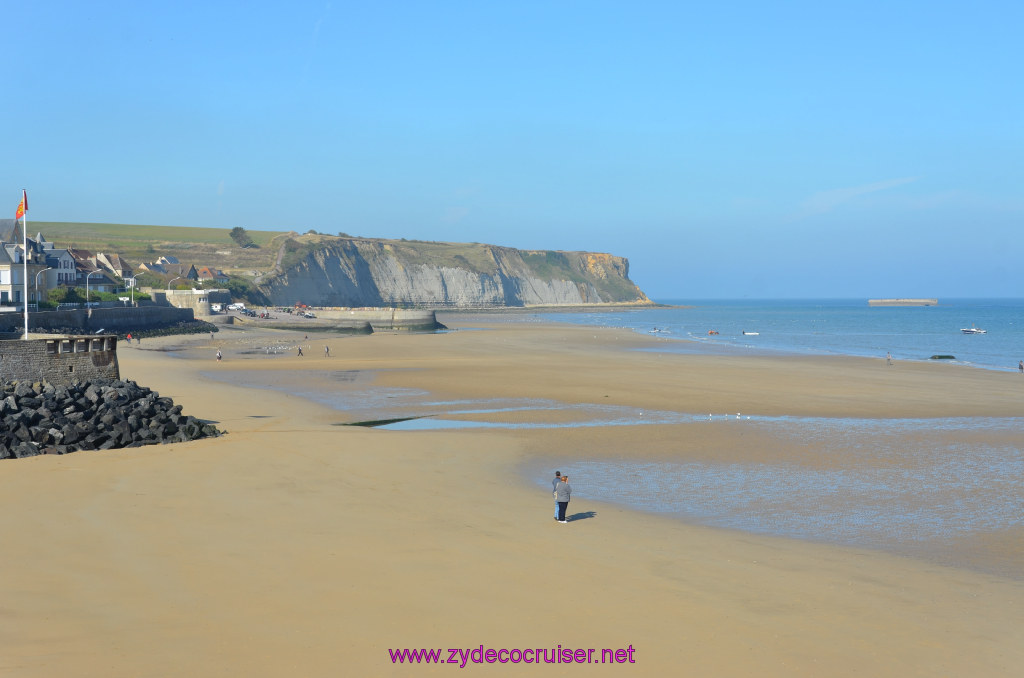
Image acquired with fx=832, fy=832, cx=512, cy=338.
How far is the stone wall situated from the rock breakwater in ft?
1.81

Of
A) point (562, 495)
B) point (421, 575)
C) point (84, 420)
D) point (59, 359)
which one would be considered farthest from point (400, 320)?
point (421, 575)

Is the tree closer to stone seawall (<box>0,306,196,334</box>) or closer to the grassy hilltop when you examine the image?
the grassy hilltop

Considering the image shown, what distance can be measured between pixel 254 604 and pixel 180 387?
24.7 meters

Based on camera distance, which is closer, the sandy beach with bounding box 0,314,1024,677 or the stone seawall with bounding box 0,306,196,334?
the sandy beach with bounding box 0,314,1024,677

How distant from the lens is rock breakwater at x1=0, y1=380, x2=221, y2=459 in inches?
714

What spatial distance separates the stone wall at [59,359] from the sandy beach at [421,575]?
595 centimetres

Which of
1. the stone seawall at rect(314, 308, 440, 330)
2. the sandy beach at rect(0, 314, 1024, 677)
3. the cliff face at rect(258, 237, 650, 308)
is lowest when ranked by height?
the sandy beach at rect(0, 314, 1024, 677)

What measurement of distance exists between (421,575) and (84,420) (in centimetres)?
1291

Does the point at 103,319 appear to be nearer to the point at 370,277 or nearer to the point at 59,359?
the point at 59,359

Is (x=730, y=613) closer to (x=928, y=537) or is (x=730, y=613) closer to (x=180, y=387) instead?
(x=928, y=537)

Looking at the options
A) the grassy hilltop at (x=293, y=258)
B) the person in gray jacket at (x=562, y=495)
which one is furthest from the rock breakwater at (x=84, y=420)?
the grassy hilltop at (x=293, y=258)

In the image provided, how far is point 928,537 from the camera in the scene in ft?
43.7

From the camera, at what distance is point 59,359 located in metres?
23.5

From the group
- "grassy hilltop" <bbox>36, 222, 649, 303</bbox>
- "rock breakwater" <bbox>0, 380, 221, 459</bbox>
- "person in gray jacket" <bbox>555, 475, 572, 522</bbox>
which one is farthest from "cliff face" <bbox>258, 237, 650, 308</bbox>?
"person in gray jacket" <bbox>555, 475, 572, 522</bbox>
